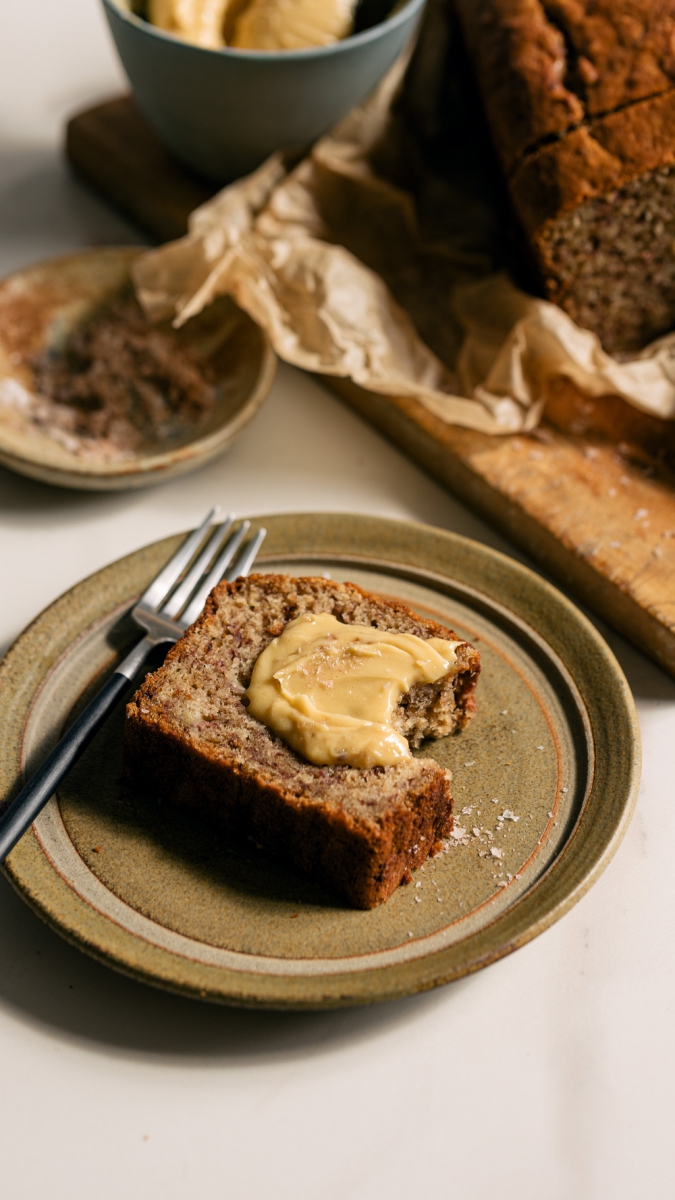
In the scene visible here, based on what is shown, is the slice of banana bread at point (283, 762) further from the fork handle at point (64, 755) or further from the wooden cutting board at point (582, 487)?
the wooden cutting board at point (582, 487)

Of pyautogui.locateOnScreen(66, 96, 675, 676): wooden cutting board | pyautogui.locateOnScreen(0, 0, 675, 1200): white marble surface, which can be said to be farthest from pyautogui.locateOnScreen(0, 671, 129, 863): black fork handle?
pyautogui.locateOnScreen(66, 96, 675, 676): wooden cutting board

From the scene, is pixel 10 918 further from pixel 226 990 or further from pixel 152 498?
pixel 152 498

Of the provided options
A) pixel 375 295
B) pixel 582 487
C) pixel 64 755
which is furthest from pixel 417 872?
pixel 375 295

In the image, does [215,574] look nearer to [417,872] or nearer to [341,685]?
[341,685]

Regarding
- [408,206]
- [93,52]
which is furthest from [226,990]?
[93,52]

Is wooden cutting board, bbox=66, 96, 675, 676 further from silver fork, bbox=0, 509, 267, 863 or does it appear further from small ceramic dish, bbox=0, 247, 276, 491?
silver fork, bbox=0, 509, 267, 863
